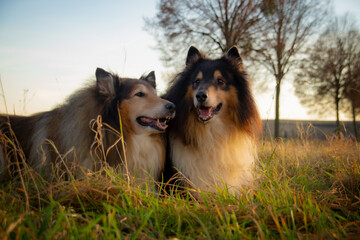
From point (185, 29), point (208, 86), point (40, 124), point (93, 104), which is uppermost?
point (185, 29)

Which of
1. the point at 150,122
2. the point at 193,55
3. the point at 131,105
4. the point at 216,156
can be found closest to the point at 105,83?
the point at 131,105

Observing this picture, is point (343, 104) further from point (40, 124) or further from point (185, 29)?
point (40, 124)

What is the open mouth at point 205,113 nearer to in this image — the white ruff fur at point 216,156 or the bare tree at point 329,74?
the white ruff fur at point 216,156

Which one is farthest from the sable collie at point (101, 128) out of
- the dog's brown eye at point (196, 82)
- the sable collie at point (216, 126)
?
the dog's brown eye at point (196, 82)

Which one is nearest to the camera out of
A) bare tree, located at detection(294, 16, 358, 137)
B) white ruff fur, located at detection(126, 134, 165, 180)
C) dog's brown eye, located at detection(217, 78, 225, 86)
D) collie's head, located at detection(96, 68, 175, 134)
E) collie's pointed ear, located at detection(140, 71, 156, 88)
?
collie's head, located at detection(96, 68, 175, 134)

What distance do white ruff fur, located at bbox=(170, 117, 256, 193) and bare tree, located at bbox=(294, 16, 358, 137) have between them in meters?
13.5

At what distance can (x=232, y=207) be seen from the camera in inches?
83.4

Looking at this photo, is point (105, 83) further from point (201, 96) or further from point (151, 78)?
point (201, 96)

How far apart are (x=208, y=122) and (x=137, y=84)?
1096mm

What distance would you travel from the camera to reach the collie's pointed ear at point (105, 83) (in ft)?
10.2

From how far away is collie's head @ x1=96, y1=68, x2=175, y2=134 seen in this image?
10.3 ft

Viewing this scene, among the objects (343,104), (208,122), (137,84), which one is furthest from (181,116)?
(343,104)

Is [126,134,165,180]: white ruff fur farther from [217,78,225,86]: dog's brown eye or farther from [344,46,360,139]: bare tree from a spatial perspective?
[344,46,360,139]: bare tree

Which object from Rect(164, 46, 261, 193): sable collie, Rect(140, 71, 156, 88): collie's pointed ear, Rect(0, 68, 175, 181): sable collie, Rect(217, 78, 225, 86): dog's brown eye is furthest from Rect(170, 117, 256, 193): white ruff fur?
Rect(140, 71, 156, 88): collie's pointed ear
